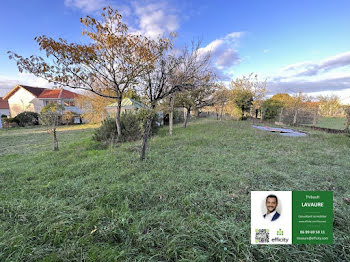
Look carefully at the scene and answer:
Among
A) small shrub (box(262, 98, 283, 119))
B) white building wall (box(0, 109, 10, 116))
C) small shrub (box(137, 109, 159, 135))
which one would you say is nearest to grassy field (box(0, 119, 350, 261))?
small shrub (box(137, 109, 159, 135))

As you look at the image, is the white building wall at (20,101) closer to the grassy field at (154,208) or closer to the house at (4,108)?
the house at (4,108)

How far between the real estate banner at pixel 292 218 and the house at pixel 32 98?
2585cm

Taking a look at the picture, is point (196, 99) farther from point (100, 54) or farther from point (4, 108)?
point (4, 108)

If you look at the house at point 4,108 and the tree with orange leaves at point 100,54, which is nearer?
the tree with orange leaves at point 100,54

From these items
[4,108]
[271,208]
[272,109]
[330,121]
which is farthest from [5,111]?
[330,121]

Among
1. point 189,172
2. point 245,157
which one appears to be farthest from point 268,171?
point 189,172

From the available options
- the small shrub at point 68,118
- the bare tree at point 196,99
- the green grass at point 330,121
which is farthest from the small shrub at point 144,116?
the small shrub at point 68,118

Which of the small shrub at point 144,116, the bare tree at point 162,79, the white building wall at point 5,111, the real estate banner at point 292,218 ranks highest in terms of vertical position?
the white building wall at point 5,111

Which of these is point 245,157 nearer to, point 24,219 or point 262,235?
point 262,235

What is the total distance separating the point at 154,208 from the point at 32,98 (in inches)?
1130

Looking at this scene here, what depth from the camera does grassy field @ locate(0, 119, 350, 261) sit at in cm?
142

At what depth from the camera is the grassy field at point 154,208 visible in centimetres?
142

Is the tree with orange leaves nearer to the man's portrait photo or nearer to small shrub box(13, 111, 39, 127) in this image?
the man's portrait photo

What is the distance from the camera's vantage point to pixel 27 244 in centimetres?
150
